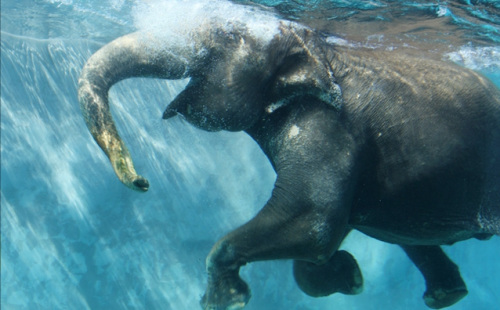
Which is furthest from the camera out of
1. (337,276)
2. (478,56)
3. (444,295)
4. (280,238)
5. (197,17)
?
(478,56)

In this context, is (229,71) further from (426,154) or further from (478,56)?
(478,56)

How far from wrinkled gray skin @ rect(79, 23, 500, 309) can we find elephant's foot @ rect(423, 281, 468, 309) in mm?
1025

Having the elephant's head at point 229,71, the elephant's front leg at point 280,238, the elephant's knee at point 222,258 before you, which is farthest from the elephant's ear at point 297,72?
the elephant's knee at point 222,258

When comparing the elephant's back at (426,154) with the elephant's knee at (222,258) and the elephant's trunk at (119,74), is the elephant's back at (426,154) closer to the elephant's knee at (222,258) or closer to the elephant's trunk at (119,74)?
the elephant's knee at (222,258)

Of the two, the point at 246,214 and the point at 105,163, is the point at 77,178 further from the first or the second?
→ the point at 246,214

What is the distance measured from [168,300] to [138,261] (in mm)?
1759

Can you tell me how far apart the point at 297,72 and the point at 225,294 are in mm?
2069

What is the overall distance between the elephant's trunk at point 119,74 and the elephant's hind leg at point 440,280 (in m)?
3.58

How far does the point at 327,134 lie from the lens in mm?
3197

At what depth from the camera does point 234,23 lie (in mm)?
3660

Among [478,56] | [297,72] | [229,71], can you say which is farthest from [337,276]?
[478,56]

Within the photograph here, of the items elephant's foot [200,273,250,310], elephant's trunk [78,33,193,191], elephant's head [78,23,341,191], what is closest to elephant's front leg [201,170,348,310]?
elephant's foot [200,273,250,310]

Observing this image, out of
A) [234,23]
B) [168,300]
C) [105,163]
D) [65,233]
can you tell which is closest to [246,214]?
[168,300]

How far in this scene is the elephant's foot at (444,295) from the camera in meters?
4.37
